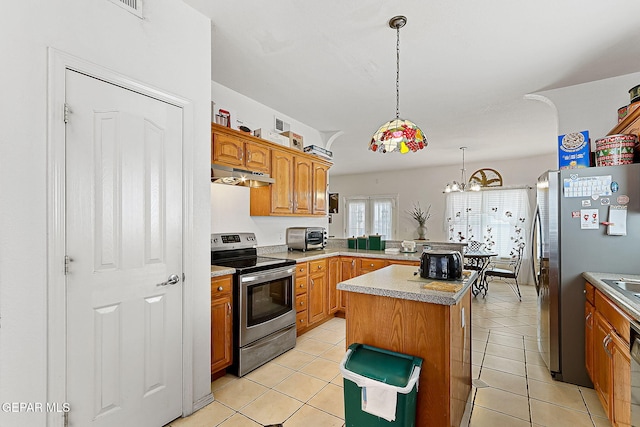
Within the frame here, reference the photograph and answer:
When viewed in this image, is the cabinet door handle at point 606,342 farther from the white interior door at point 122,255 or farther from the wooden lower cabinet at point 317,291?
the white interior door at point 122,255

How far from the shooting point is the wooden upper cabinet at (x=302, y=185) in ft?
12.5

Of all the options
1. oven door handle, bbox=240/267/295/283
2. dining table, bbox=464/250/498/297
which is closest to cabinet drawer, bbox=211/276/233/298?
oven door handle, bbox=240/267/295/283

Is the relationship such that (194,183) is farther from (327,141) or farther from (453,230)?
(453,230)

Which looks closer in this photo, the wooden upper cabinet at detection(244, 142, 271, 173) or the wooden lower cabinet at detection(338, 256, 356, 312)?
the wooden upper cabinet at detection(244, 142, 271, 173)

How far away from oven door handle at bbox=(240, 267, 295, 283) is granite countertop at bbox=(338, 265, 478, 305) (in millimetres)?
1033

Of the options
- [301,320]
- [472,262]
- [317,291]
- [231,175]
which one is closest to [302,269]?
[317,291]

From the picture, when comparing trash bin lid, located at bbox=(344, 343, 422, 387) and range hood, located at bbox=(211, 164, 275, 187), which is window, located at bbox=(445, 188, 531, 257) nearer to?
range hood, located at bbox=(211, 164, 275, 187)

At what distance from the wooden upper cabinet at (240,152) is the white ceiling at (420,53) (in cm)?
62

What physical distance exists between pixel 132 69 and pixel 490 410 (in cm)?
318

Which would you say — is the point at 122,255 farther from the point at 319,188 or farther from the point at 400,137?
the point at 319,188

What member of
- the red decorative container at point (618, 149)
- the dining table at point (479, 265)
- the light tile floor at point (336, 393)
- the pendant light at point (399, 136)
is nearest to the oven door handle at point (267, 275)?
the light tile floor at point (336, 393)

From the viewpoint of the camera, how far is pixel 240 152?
3016 millimetres

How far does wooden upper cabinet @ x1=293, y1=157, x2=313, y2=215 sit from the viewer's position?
381cm

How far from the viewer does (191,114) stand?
6.72 feet
